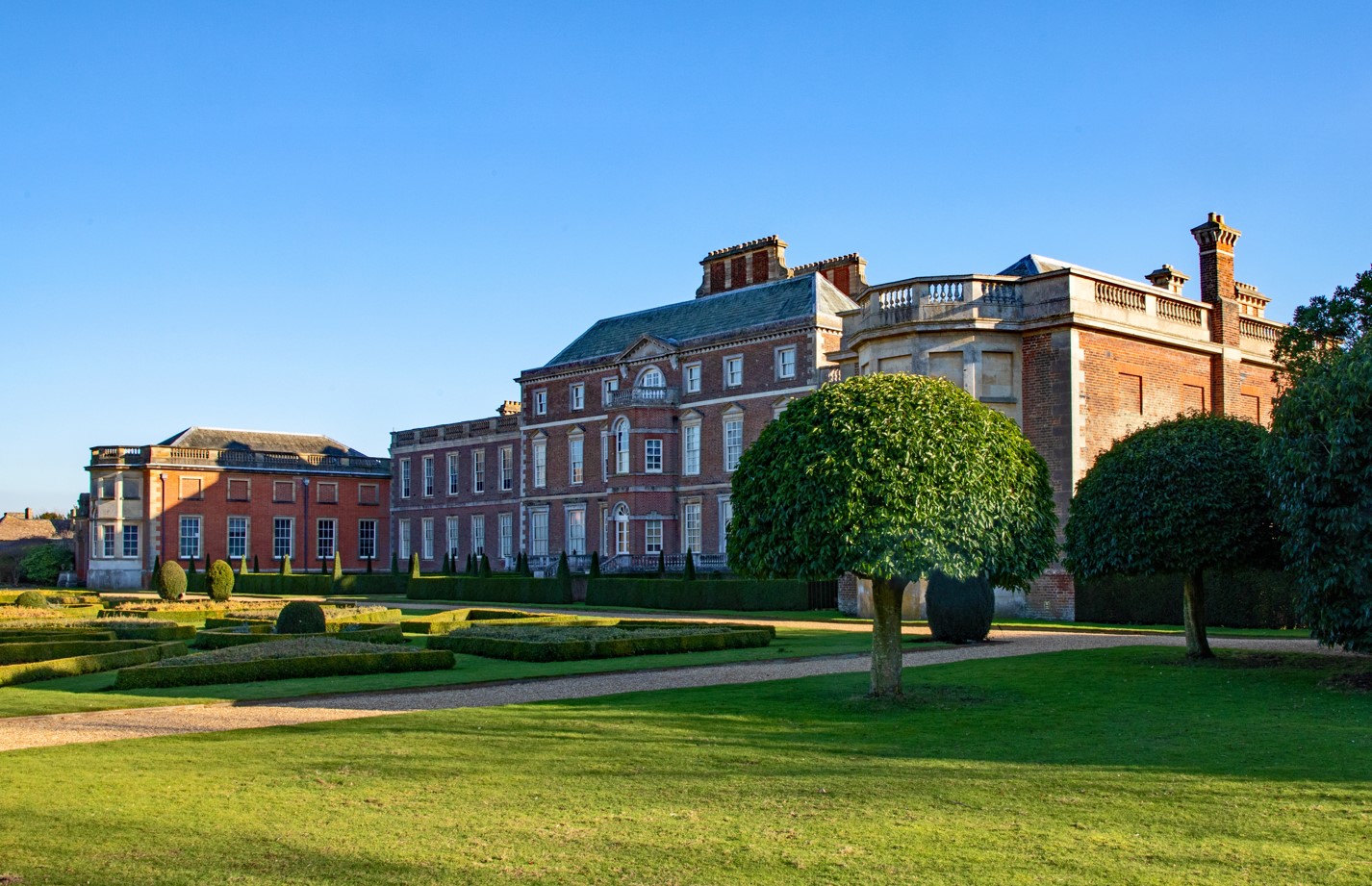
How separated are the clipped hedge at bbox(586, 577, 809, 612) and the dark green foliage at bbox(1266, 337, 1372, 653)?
19100mm

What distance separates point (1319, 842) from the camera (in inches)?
271

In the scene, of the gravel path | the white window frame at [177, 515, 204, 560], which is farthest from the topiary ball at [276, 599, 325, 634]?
the white window frame at [177, 515, 204, 560]

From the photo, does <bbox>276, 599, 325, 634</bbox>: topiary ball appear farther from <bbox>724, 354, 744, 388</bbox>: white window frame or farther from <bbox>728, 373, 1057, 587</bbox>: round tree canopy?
<bbox>724, 354, 744, 388</bbox>: white window frame

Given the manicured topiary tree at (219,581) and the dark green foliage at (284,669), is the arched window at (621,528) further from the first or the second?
the dark green foliage at (284,669)

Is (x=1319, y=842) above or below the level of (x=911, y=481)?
below

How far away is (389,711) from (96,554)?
52.1m

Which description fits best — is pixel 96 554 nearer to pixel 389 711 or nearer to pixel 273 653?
pixel 273 653

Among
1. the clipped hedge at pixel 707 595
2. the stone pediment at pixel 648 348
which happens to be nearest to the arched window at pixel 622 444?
the stone pediment at pixel 648 348

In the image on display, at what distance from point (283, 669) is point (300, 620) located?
6.05 meters

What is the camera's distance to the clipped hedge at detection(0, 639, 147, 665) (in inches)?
730

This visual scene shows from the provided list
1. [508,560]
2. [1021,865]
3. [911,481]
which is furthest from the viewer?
[508,560]

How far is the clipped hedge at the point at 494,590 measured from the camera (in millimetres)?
41188

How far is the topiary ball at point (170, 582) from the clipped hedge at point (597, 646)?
2081 centimetres

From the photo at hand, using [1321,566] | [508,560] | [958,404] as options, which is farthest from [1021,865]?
[508,560]
